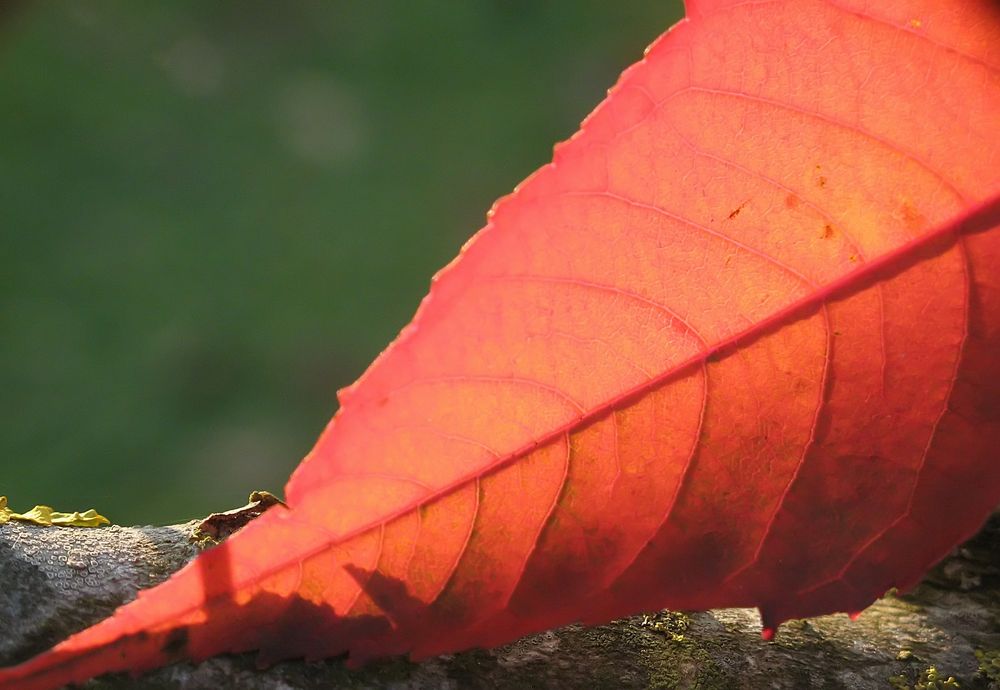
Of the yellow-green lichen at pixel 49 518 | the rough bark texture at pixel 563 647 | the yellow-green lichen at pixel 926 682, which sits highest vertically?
the yellow-green lichen at pixel 49 518

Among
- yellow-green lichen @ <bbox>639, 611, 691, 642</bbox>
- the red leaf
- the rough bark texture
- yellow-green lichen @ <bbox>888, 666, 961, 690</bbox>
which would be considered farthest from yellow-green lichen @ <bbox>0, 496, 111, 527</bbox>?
yellow-green lichen @ <bbox>888, 666, 961, 690</bbox>

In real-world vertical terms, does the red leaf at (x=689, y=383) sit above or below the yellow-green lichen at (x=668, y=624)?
above

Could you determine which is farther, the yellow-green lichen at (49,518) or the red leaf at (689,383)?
the yellow-green lichen at (49,518)

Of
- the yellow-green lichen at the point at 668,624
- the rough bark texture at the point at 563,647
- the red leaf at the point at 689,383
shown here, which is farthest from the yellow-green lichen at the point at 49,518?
the yellow-green lichen at the point at 668,624

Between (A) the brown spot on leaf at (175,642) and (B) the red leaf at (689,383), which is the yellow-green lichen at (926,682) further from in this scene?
(A) the brown spot on leaf at (175,642)

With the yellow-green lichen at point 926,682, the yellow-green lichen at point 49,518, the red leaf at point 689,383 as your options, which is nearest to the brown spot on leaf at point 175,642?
the red leaf at point 689,383

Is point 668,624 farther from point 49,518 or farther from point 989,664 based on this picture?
point 49,518
